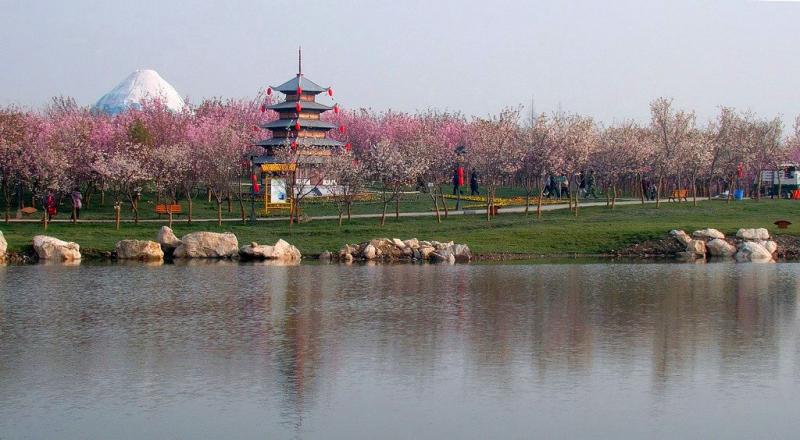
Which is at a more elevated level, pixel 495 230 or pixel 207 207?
pixel 207 207

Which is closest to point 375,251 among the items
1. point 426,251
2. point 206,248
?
point 426,251

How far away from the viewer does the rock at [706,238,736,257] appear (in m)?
67.1

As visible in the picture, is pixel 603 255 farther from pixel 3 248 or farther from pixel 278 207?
pixel 3 248

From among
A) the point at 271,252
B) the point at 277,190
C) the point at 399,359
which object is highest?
the point at 277,190

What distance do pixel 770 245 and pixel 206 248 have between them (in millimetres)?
35038

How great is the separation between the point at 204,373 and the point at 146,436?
20.4 ft

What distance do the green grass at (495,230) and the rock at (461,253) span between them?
1323mm

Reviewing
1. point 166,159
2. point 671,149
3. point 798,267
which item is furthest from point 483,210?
point 798,267

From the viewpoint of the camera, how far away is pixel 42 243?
64.4m

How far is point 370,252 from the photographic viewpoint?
65.0 meters

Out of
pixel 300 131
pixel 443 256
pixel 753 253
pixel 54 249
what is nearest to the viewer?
pixel 54 249

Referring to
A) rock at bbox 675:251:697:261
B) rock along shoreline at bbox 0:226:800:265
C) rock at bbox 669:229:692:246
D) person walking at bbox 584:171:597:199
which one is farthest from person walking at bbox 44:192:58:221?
person walking at bbox 584:171:597:199

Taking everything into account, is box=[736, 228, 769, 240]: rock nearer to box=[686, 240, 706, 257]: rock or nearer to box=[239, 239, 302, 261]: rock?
box=[686, 240, 706, 257]: rock

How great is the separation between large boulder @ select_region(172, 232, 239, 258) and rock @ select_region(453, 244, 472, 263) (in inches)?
531
